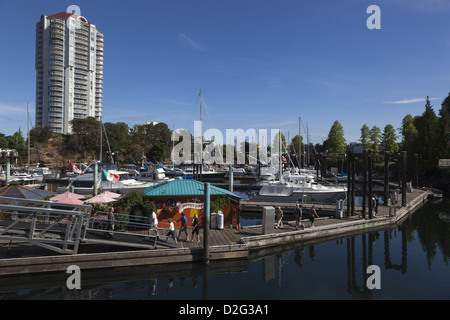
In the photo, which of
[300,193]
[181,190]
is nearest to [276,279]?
[181,190]

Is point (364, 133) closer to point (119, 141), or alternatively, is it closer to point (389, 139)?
point (389, 139)

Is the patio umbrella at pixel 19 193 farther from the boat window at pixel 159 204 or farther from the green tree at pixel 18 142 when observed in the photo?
the green tree at pixel 18 142

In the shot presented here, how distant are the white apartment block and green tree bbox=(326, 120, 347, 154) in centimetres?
8858

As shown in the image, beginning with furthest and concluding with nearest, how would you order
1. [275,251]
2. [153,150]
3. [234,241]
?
1. [153,150]
2. [275,251]
3. [234,241]

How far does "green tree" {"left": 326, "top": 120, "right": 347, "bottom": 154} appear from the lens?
8800 centimetres

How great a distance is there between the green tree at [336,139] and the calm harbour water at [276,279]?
232 ft

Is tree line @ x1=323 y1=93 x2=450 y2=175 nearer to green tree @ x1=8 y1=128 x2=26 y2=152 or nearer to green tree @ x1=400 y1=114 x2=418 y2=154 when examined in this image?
green tree @ x1=400 y1=114 x2=418 y2=154

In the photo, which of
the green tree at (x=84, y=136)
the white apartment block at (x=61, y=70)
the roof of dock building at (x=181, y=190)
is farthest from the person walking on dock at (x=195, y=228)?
the white apartment block at (x=61, y=70)

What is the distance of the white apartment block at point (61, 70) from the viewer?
107250mm
